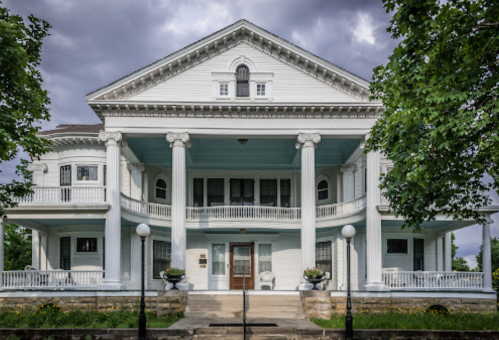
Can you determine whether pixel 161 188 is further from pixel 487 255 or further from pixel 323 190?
pixel 487 255

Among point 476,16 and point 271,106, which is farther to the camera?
point 271,106

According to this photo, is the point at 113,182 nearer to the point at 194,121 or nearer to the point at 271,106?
the point at 194,121

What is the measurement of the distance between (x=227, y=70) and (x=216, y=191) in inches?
326

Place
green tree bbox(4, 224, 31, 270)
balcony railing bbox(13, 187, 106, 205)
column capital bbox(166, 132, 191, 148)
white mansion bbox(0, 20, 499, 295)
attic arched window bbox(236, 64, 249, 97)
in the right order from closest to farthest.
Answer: white mansion bbox(0, 20, 499, 295) < column capital bbox(166, 132, 191, 148) < balcony railing bbox(13, 187, 106, 205) < attic arched window bbox(236, 64, 249, 97) < green tree bbox(4, 224, 31, 270)

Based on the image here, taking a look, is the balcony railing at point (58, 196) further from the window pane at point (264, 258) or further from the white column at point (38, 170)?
the window pane at point (264, 258)

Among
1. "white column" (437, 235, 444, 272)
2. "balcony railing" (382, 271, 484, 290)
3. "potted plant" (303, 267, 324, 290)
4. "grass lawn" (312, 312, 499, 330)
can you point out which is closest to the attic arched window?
"potted plant" (303, 267, 324, 290)

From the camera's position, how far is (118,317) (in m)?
19.2

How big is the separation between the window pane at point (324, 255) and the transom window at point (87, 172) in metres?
13.2

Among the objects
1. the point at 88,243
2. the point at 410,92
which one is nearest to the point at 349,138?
the point at 410,92

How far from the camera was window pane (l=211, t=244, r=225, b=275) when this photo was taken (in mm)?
29197

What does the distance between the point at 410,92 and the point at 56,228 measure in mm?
21881

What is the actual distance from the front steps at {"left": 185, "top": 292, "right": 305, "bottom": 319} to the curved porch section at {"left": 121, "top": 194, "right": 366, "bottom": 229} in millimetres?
5543

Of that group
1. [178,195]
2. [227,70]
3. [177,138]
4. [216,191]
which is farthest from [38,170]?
[227,70]

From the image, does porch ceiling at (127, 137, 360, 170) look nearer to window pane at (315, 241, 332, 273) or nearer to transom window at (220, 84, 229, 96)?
transom window at (220, 84, 229, 96)
